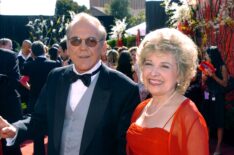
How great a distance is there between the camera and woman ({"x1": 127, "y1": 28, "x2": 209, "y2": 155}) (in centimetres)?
212

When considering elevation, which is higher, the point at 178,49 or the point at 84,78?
the point at 178,49

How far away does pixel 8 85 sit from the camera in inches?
205

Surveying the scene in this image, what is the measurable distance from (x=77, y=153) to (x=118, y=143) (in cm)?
26

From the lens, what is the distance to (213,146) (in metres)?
6.70

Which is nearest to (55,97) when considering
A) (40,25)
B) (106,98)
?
(106,98)

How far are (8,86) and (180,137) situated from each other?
11.7 feet

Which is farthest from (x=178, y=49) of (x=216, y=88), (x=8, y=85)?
(x=216, y=88)

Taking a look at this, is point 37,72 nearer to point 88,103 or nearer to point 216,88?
point 216,88

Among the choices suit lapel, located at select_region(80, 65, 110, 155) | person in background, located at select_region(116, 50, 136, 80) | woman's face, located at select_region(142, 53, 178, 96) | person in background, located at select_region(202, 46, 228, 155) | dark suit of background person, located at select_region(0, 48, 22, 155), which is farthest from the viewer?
person in background, located at select_region(116, 50, 136, 80)

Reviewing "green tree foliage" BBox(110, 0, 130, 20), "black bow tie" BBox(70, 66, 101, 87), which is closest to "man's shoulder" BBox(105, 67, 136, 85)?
"black bow tie" BBox(70, 66, 101, 87)

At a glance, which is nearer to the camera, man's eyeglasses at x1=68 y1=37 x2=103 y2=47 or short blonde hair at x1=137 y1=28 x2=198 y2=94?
short blonde hair at x1=137 y1=28 x2=198 y2=94

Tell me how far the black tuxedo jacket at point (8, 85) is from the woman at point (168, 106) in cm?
312

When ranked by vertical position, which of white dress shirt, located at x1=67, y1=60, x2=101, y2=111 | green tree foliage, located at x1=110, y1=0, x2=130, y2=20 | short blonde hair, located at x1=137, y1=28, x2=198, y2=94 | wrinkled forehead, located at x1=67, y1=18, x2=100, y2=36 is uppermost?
green tree foliage, located at x1=110, y1=0, x2=130, y2=20

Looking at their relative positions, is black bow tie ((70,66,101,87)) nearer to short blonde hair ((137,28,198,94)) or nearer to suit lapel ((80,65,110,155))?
suit lapel ((80,65,110,155))
